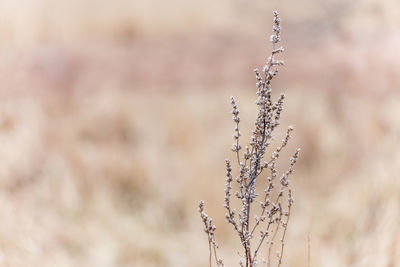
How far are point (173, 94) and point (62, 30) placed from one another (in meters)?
0.80

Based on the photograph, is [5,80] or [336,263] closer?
[336,263]

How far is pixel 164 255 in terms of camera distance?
3.31 m

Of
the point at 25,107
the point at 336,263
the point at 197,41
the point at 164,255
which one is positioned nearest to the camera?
the point at 336,263

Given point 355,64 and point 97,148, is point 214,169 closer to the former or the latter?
point 97,148

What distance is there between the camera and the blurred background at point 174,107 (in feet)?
11.3

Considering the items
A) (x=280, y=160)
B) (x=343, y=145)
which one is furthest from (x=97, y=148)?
(x=343, y=145)

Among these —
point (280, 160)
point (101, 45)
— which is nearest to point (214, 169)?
point (280, 160)

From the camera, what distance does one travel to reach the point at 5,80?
362 centimetres

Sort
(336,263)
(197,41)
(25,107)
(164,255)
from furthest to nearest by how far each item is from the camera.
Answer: (197,41) → (25,107) → (164,255) → (336,263)

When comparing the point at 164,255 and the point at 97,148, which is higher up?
the point at 97,148

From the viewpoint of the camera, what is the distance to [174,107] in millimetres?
3816

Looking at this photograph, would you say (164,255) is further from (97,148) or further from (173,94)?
(173,94)

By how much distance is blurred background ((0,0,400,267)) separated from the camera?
11.3 ft

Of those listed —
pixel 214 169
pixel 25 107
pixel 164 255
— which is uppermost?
pixel 25 107
